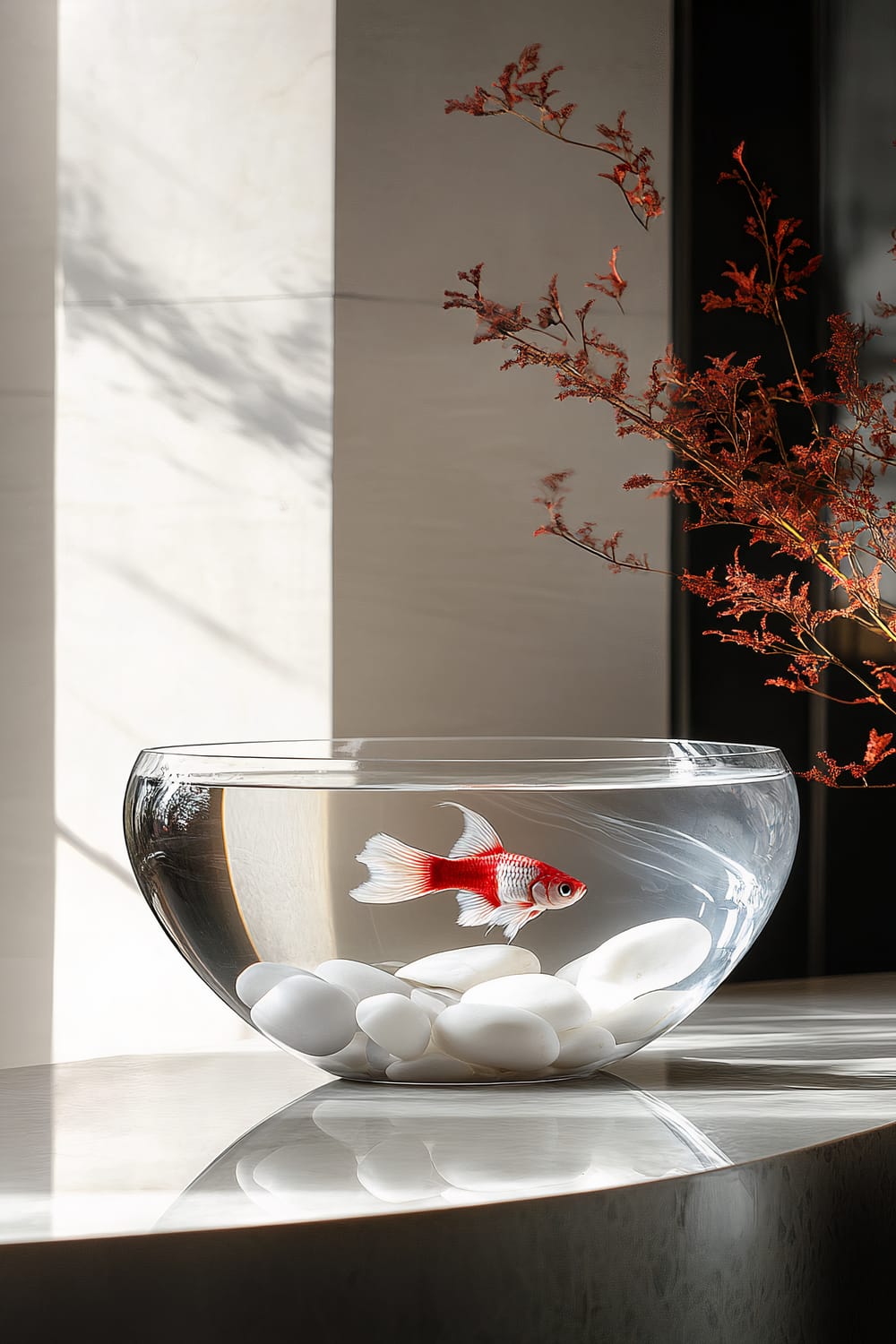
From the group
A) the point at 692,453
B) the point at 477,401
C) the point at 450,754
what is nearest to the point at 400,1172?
the point at 450,754

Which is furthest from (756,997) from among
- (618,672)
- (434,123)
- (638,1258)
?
(434,123)

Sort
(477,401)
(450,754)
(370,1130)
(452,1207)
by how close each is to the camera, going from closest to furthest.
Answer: (452,1207) < (370,1130) < (450,754) < (477,401)

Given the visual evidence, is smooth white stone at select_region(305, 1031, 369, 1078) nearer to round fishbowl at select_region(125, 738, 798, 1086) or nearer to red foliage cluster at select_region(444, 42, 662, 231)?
round fishbowl at select_region(125, 738, 798, 1086)

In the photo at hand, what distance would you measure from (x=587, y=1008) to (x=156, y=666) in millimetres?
588

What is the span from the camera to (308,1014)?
764 millimetres

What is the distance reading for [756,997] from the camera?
1.14 m

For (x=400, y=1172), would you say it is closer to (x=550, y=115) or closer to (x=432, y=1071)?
(x=432, y=1071)

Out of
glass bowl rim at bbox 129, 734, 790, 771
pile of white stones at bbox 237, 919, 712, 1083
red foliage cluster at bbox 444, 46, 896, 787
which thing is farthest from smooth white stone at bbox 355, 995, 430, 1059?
red foliage cluster at bbox 444, 46, 896, 787

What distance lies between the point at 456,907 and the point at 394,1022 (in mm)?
67

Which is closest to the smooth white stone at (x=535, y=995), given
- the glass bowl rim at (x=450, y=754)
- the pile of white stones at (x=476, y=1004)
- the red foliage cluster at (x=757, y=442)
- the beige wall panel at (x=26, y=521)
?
the pile of white stones at (x=476, y=1004)

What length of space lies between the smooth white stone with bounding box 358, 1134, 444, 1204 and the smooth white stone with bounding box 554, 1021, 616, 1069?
0.12m

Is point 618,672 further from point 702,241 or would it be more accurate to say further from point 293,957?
point 293,957

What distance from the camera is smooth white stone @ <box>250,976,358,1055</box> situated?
0.76 m

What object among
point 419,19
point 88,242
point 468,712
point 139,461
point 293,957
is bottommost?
point 293,957
